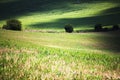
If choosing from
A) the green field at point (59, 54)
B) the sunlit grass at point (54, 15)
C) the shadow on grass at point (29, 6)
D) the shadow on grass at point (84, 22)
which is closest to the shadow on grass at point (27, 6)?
the shadow on grass at point (29, 6)

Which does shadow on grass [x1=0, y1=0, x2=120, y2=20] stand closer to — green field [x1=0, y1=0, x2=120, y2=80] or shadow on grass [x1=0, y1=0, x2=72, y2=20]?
shadow on grass [x1=0, y1=0, x2=72, y2=20]

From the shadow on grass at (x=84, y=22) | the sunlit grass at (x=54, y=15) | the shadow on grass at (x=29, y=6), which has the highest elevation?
the shadow on grass at (x=29, y=6)

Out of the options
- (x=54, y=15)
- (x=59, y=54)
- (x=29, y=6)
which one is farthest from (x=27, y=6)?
(x=59, y=54)

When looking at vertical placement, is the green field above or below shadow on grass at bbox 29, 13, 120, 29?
above

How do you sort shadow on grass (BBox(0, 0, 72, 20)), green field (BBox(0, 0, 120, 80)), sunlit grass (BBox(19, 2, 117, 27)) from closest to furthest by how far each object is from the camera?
green field (BBox(0, 0, 120, 80)) → sunlit grass (BBox(19, 2, 117, 27)) → shadow on grass (BBox(0, 0, 72, 20))

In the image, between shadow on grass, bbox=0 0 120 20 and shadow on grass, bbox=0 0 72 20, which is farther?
shadow on grass, bbox=0 0 120 20

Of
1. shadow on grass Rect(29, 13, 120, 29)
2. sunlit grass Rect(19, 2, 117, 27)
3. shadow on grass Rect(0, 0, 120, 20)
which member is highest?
shadow on grass Rect(0, 0, 120, 20)

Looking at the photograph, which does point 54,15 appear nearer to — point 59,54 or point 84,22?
point 84,22

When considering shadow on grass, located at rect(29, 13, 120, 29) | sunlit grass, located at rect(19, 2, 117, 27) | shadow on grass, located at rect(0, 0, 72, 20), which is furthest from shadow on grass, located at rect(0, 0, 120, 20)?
shadow on grass, located at rect(29, 13, 120, 29)

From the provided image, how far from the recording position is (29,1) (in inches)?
7579

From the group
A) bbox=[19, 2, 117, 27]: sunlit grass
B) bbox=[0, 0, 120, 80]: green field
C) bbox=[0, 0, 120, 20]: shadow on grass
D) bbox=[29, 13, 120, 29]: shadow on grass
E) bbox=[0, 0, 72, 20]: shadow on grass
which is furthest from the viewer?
bbox=[0, 0, 120, 20]: shadow on grass

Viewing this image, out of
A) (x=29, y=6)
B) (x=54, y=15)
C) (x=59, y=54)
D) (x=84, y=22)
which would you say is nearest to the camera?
(x=59, y=54)

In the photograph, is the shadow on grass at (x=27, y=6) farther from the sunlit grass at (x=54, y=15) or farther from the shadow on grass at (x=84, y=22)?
the shadow on grass at (x=84, y=22)

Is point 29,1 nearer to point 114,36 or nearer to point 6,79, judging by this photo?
point 114,36
